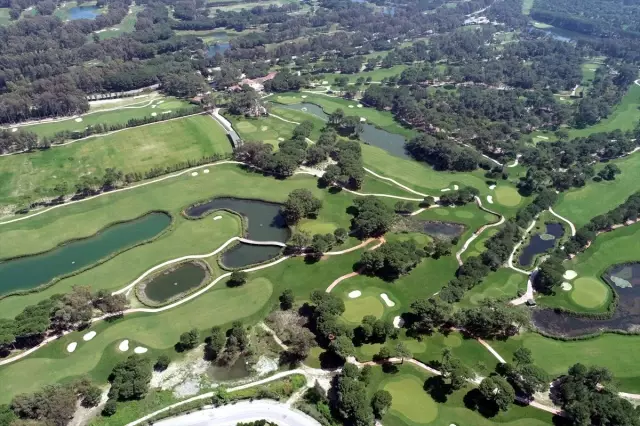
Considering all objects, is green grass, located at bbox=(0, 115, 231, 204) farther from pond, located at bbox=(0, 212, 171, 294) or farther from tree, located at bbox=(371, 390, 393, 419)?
tree, located at bbox=(371, 390, 393, 419)

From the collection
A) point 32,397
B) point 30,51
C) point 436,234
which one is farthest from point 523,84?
point 30,51

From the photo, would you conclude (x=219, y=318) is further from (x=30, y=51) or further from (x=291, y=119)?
(x=30, y=51)

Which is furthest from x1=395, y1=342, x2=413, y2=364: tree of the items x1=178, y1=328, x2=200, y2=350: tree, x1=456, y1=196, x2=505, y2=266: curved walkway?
x1=178, y1=328, x2=200, y2=350: tree

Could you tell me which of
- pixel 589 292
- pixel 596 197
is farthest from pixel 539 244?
pixel 596 197

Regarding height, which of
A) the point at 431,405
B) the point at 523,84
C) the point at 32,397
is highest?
the point at 523,84

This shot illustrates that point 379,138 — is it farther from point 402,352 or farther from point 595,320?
point 402,352

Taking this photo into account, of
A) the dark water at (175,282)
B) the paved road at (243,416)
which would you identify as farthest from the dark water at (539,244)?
the dark water at (175,282)
